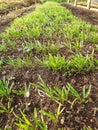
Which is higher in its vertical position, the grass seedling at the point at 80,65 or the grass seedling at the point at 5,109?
the grass seedling at the point at 80,65

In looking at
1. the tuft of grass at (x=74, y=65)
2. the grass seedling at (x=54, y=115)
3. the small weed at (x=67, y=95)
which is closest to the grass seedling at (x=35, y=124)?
the grass seedling at (x=54, y=115)

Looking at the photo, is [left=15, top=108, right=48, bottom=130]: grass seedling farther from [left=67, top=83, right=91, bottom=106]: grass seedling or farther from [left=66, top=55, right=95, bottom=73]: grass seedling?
[left=66, top=55, right=95, bottom=73]: grass seedling

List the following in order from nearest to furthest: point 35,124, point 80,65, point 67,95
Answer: point 35,124 < point 67,95 < point 80,65

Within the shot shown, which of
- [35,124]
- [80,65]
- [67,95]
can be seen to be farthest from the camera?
[80,65]

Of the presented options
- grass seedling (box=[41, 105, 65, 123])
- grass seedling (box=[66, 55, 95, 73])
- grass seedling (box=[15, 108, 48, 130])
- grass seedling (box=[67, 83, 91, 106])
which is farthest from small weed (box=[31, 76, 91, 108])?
grass seedling (box=[66, 55, 95, 73])

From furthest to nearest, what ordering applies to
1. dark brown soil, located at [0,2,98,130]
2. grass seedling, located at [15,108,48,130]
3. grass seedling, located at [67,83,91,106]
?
grass seedling, located at [67,83,91,106]
dark brown soil, located at [0,2,98,130]
grass seedling, located at [15,108,48,130]

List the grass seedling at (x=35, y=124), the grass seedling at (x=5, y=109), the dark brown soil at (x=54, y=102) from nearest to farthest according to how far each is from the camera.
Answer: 1. the grass seedling at (x=35, y=124)
2. the dark brown soil at (x=54, y=102)
3. the grass seedling at (x=5, y=109)

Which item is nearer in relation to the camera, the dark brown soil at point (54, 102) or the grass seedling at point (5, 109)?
the dark brown soil at point (54, 102)

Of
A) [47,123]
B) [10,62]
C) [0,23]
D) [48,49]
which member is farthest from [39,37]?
[0,23]

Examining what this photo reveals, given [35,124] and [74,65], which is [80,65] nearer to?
[74,65]

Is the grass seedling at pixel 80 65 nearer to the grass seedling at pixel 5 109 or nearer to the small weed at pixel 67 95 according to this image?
the small weed at pixel 67 95

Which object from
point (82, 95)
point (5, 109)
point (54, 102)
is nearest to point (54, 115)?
point (54, 102)

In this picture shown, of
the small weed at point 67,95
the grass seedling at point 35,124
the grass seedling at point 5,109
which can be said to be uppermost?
the small weed at point 67,95

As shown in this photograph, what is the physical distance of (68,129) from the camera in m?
1.80
